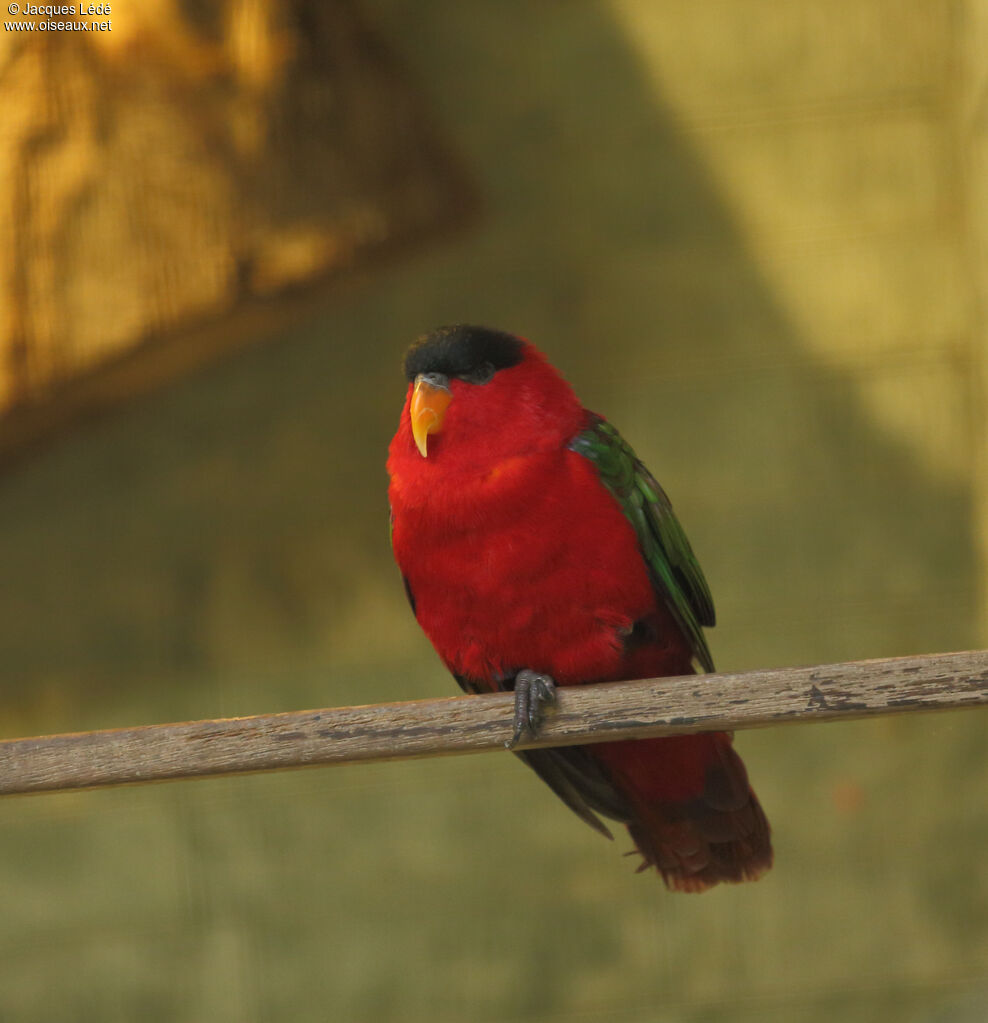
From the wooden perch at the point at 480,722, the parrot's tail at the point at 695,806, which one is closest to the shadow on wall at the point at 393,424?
the parrot's tail at the point at 695,806

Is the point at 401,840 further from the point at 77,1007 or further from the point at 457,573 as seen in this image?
the point at 457,573

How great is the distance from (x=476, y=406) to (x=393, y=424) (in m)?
1.22

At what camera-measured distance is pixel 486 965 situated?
7.76 ft

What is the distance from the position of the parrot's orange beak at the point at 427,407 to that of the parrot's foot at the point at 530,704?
0.32m

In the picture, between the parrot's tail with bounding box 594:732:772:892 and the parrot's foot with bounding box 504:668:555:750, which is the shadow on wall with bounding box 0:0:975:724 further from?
the parrot's foot with bounding box 504:668:555:750

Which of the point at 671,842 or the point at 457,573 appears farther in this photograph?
the point at 671,842

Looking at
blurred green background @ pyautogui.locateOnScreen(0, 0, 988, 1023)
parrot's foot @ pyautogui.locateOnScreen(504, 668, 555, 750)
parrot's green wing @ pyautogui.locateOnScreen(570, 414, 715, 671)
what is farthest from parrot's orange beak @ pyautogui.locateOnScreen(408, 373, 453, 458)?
blurred green background @ pyautogui.locateOnScreen(0, 0, 988, 1023)

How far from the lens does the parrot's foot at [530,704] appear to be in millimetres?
1178

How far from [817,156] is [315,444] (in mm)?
1385

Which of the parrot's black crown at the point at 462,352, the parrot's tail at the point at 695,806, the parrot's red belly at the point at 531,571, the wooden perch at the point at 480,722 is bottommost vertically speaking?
the parrot's tail at the point at 695,806

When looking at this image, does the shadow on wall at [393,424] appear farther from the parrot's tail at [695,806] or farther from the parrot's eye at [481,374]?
the parrot's eye at [481,374]

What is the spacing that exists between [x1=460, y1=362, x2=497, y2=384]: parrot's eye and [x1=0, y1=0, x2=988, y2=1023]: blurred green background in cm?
110

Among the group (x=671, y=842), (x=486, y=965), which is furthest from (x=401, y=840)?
(x=671, y=842)

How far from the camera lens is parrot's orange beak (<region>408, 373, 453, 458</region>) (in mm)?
1275
